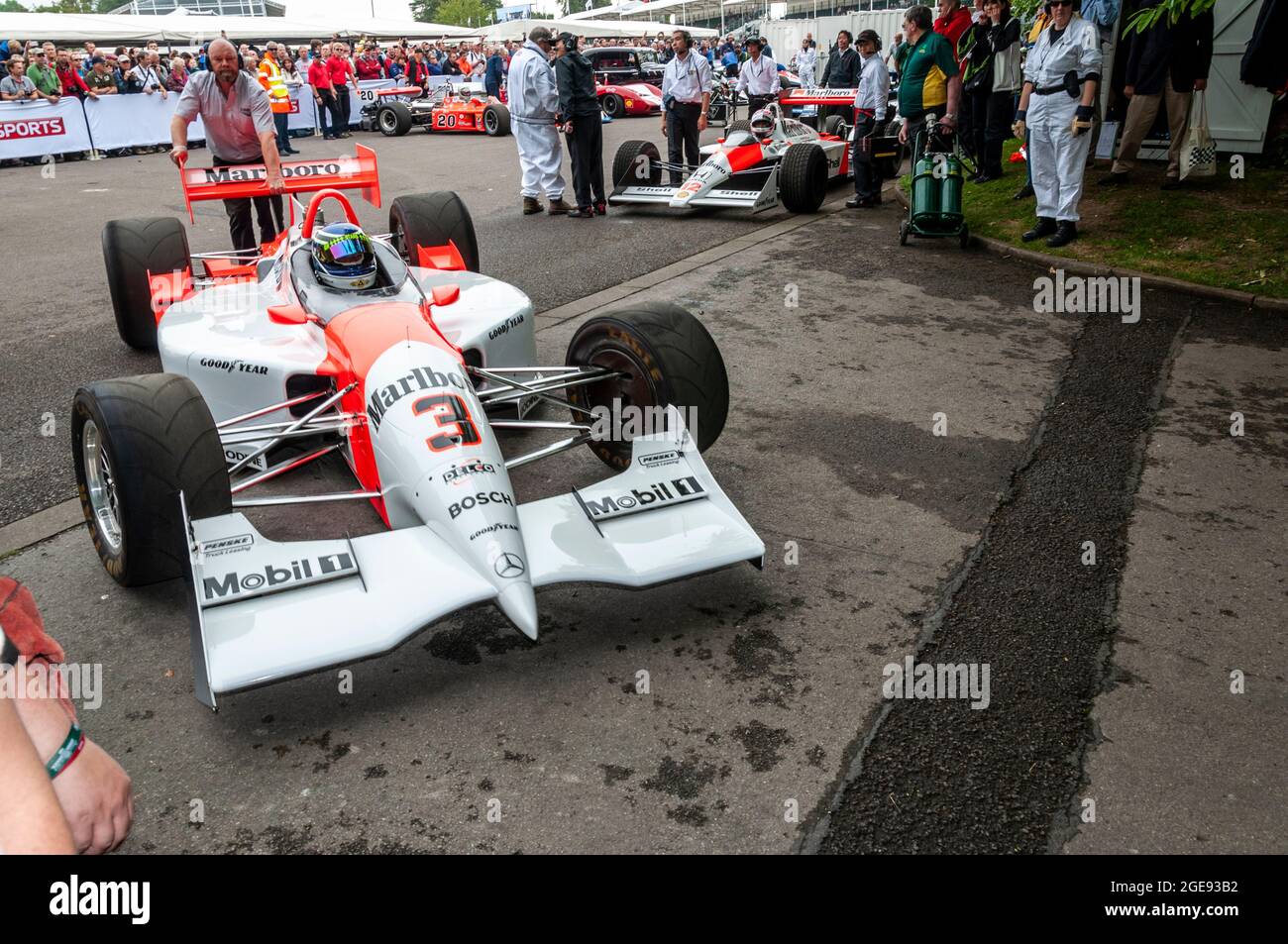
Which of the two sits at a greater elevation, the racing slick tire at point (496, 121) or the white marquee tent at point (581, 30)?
the white marquee tent at point (581, 30)

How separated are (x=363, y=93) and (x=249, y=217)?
19.7 metres

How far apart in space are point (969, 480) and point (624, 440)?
167 cm

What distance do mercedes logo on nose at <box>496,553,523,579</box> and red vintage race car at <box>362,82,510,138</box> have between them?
1938 centimetres

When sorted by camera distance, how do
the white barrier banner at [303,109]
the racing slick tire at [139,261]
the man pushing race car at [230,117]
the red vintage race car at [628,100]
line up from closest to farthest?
the racing slick tire at [139,261], the man pushing race car at [230,117], the white barrier banner at [303,109], the red vintage race car at [628,100]

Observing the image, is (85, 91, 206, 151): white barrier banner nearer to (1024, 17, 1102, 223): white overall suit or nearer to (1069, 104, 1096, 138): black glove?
(1024, 17, 1102, 223): white overall suit

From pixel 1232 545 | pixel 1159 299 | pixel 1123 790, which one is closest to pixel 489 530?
pixel 1123 790

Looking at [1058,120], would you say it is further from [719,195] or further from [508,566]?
[508,566]

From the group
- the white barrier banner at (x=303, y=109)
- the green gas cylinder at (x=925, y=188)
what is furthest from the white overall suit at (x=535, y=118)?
the white barrier banner at (x=303, y=109)

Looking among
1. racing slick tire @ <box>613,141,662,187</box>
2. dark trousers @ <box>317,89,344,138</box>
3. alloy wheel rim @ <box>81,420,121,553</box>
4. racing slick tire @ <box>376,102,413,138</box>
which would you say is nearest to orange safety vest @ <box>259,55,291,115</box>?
dark trousers @ <box>317,89,344,138</box>

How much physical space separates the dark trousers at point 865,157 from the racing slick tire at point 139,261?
749cm

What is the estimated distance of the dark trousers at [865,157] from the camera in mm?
11039

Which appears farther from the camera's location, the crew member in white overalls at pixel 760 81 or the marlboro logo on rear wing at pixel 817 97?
the marlboro logo on rear wing at pixel 817 97

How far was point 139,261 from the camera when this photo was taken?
242 inches

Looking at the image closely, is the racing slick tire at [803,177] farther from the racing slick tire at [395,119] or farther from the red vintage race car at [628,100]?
the red vintage race car at [628,100]
